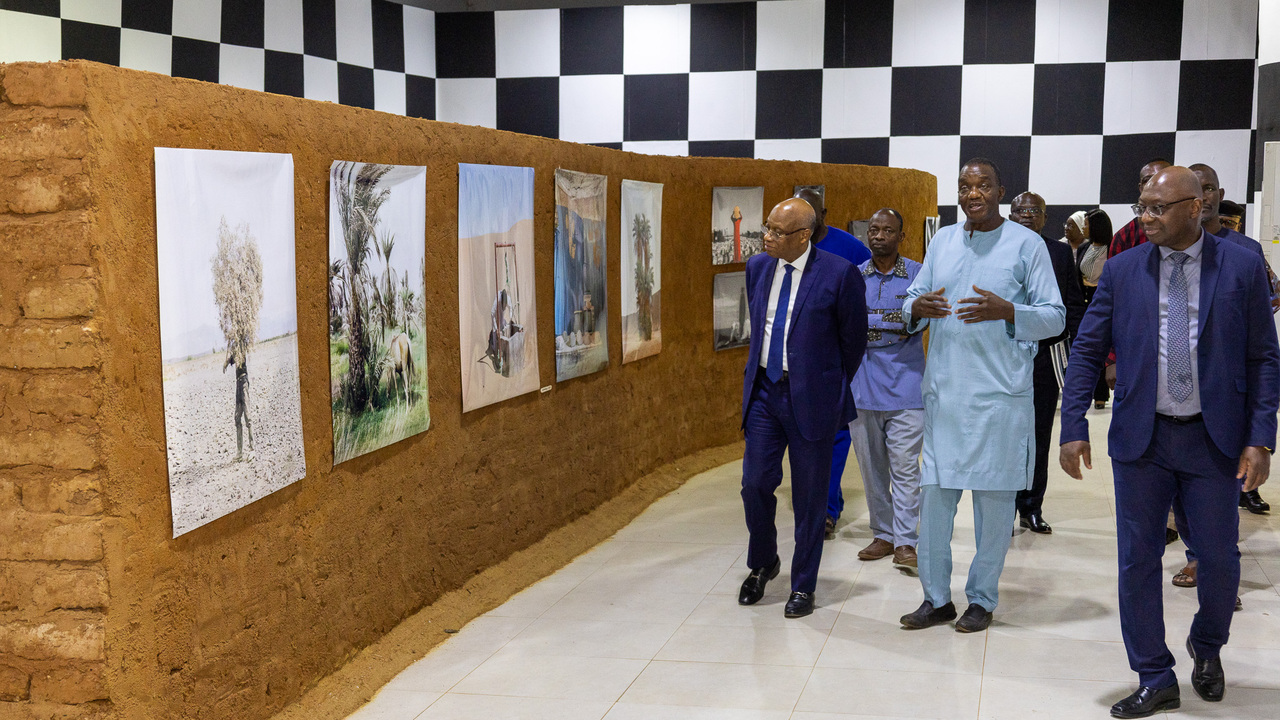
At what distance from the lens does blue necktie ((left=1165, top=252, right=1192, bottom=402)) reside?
329cm

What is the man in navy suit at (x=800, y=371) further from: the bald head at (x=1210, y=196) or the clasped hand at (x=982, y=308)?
the bald head at (x=1210, y=196)

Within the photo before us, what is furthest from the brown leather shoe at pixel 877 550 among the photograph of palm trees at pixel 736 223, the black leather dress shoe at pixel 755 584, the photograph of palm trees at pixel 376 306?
the photograph of palm trees at pixel 736 223

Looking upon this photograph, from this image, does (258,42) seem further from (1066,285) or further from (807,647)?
(807,647)

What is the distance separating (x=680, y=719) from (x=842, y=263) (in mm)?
1870

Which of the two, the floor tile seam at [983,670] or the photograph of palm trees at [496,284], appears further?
the photograph of palm trees at [496,284]

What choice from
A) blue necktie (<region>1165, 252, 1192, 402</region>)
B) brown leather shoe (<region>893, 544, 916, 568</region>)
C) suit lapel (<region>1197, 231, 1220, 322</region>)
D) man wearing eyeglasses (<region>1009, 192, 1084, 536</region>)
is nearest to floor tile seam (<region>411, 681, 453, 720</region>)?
brown leather shoe (<region>893, 544, 916, 568</region>)

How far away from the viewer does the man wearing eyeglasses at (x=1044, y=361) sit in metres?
5.32

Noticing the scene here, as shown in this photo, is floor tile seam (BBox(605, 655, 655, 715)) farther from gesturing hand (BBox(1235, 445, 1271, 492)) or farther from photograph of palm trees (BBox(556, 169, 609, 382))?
gesturing hand (BBox(1235, 445, 1271, 492))

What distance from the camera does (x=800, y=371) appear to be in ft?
14.1

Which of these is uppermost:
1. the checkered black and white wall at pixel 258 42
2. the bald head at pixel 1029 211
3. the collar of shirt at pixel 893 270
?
the checkered black and white wall at pixel 258 42

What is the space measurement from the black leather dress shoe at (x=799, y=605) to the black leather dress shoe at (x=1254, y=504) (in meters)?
2.84

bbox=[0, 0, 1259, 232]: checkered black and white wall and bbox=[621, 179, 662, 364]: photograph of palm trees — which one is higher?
bbox=[0, 0, 1259, 232]: checkered black and white wall

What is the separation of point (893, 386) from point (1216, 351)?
187 cm

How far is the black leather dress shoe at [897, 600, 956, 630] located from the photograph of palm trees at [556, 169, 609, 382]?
203 cm
